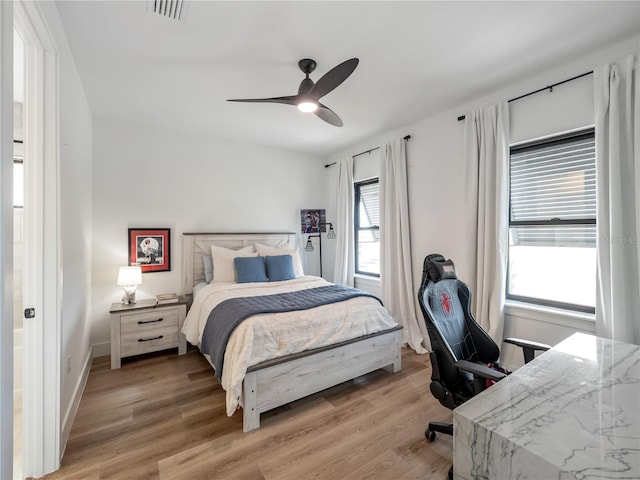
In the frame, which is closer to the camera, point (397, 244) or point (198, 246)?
point (397, 244)

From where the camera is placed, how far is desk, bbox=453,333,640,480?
703 mm

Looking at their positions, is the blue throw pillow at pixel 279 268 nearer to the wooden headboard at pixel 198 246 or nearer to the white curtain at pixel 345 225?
the wooden headboard at pixel 198 246

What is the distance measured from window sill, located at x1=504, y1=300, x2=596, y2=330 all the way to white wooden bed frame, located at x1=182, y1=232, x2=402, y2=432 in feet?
3.39

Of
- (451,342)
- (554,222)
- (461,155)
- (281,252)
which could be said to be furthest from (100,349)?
(554,222)

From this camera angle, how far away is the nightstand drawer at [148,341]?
2.87 m

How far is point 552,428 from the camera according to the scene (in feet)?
2.68

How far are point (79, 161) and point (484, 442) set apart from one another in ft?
10.4

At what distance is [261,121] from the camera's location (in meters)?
3.34

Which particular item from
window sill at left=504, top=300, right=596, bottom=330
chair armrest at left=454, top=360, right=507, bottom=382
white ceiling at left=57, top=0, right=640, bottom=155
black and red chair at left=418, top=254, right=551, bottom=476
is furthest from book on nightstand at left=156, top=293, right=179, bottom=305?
window sill at left=504, top=300, right=596, bottom=330

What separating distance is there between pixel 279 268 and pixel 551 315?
2.70 m

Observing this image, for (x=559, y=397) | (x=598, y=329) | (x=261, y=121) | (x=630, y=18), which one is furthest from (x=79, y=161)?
(x=598, y=329)

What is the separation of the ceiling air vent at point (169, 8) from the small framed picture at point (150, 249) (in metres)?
2.39

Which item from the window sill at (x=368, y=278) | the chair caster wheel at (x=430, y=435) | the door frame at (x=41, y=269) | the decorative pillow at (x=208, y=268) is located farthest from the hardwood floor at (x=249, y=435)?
the window sill at (x=368, y=278)

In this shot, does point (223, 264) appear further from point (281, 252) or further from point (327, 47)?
point (327, 47)
